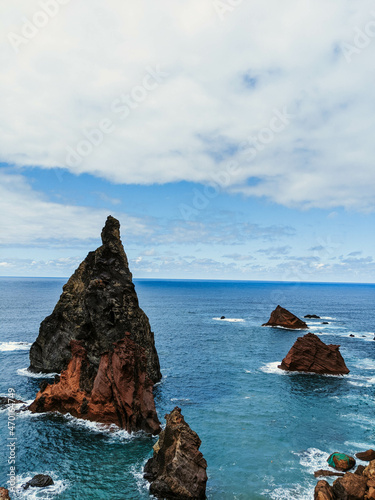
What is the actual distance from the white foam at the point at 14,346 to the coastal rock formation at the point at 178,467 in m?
59.9

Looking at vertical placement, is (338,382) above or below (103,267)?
below

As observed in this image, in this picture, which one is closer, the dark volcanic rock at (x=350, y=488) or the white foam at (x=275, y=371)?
the dark volcanic rock at (x=350, y=488)

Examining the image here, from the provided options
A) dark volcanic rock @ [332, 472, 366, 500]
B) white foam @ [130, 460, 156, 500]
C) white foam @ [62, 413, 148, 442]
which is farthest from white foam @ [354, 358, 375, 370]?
white foam @ [130, 460, 156, 500]

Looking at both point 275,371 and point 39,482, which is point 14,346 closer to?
point 275,371

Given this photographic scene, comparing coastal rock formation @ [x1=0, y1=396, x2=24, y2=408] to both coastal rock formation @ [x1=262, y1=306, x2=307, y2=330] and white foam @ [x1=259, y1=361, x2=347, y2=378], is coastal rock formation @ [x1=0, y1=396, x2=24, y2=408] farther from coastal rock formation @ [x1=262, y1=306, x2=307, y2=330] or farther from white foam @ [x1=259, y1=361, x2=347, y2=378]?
coastal rock formation @ [x1=262, y1=306, x2=307, y2=330]

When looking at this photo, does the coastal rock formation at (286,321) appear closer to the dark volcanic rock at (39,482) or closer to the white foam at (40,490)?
the white foam at (40,490)

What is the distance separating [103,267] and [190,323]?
81.1 metres

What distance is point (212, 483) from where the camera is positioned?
30.1m

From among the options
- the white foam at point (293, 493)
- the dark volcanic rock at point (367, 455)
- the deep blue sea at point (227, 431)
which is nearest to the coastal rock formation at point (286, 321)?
the deep blue sea at point (227, 431)

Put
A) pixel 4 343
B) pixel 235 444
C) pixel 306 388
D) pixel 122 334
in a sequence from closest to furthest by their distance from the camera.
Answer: pixel 235 444
pixel 122 334
pixel 306 388
pixel 4 343

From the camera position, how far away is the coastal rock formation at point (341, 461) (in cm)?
3203

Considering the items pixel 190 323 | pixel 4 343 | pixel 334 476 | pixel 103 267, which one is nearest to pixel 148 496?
pixel 334 476

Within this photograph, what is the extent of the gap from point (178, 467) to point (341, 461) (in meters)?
15.6

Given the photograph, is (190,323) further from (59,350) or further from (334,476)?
(334,476)
